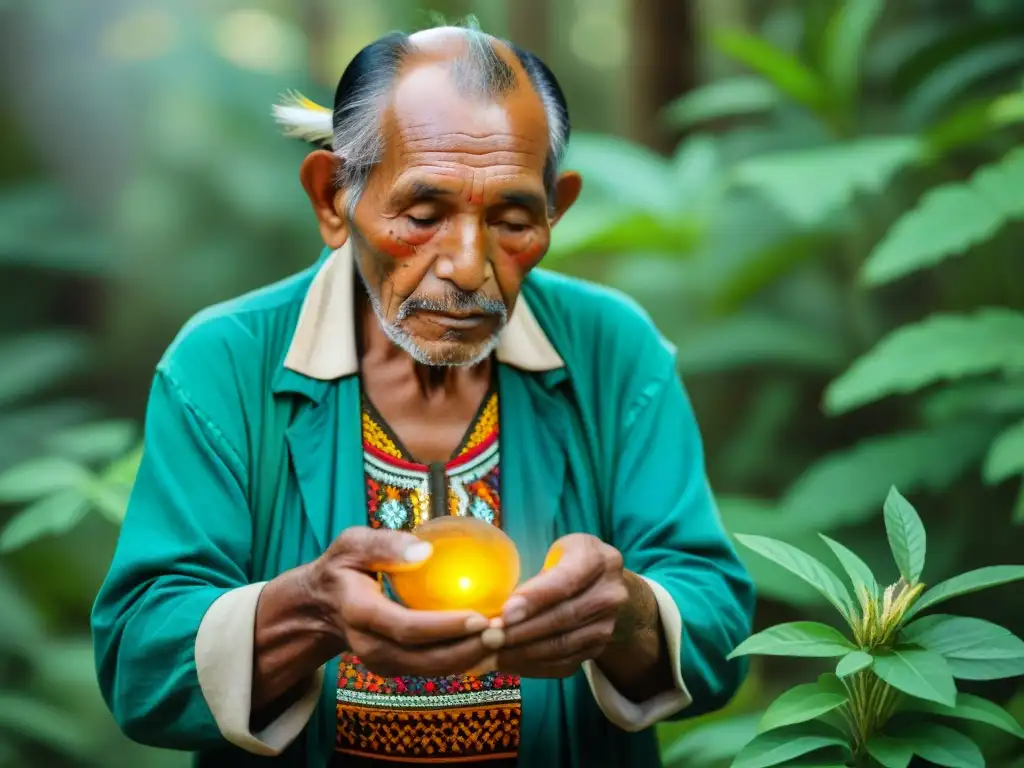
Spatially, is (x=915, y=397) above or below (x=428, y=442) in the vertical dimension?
above

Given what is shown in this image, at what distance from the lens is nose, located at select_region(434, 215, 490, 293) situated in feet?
6.12

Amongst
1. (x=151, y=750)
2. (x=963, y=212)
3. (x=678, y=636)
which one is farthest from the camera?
(x=151, y=750)

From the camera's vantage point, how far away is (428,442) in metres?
2.07

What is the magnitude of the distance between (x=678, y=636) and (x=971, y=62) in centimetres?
311

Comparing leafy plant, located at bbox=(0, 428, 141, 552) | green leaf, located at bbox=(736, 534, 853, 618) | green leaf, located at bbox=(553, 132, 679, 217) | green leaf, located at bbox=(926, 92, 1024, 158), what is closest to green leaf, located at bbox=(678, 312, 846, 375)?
green leaf, located at bbox=(553, 132, 679, 217)

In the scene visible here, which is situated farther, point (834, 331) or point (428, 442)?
point (834, 331)

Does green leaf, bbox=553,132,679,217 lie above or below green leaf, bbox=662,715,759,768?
above

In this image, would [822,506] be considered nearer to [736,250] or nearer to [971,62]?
[736,250]

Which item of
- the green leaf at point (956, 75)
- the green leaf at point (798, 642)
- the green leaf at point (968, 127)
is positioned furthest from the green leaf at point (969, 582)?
the green leaf at point (956, 75)

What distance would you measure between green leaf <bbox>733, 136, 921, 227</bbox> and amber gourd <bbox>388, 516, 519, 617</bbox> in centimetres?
205

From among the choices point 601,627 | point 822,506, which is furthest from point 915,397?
point 601,627

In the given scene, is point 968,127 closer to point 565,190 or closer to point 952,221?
point 952,221

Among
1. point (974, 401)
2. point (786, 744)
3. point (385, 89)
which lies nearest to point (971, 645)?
point (786, 744)

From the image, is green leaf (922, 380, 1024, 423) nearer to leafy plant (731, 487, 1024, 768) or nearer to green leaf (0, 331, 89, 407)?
leafy plant (731, 487, 1024, 768)
